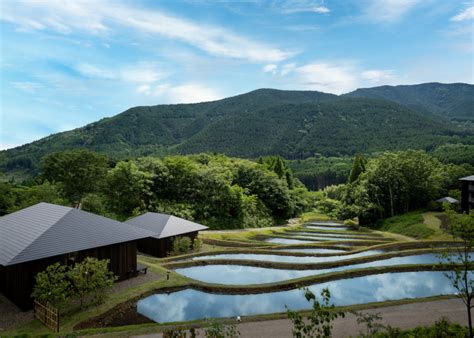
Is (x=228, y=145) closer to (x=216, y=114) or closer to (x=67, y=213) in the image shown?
(x=216, y=114)

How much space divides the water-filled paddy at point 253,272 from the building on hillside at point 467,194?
17.5m

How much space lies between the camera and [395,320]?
1127 centimetres

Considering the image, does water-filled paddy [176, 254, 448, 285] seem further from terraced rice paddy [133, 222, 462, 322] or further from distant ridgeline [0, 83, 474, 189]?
→ distant ridgeline [0, 83, 474, 189]

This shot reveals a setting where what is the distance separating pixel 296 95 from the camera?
196 meters

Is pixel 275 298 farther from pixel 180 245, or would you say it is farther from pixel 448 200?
pixel 448 200

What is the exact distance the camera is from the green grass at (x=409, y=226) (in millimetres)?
29281

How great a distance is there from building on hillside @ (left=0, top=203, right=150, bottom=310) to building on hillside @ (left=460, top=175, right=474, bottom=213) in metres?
31.9

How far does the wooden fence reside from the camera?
1159 centimetres

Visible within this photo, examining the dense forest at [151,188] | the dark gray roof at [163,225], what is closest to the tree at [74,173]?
the dense forest at [151,188]

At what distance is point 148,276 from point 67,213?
493 cm

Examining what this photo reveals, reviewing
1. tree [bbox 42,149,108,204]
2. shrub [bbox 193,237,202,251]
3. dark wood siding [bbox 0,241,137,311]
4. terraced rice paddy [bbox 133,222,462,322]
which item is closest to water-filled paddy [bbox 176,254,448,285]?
terraced rice paddy [bbox 133,222,462,322]

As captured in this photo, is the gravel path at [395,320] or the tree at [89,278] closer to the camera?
the gravel path at [395,320]

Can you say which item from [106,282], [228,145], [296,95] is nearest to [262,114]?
[228,145]

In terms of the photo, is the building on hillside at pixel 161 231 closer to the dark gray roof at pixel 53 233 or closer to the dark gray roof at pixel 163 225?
the dark gray roof at pixel 163 225
